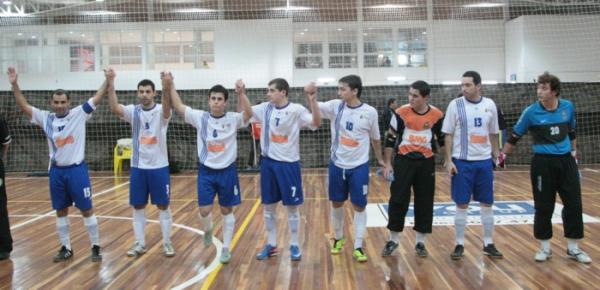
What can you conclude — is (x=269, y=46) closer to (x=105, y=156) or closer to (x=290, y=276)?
(x=105, y=156)

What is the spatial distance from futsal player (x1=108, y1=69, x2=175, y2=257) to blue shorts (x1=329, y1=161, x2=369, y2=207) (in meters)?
1.72

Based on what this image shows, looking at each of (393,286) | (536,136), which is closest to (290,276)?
(393,286)

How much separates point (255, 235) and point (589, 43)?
16274mm

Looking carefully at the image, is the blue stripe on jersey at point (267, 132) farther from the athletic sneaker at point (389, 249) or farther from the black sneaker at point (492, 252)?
the black sneaker at point (492, 252)

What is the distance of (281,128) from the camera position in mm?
4809

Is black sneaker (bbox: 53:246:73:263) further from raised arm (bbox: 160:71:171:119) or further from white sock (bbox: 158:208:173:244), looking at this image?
raised arm (bbox: 160:71:171:119)

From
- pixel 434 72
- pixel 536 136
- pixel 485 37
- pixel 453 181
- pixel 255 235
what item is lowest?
pixel 255 235

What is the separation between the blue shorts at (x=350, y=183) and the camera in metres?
4.80

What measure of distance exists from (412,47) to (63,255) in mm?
15898

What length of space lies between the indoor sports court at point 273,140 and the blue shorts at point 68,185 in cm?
17

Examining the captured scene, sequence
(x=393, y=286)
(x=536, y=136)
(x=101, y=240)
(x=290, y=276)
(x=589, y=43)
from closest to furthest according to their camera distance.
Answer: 1. (x=393, y=286)
2. (x=290, y=276)
3. (x=536, y=136)
4. (x=101, y=240)
5. (x=589, y=43)

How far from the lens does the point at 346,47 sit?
1847cm

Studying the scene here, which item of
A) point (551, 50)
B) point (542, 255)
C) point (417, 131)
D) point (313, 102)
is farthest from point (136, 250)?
point (551, 50)

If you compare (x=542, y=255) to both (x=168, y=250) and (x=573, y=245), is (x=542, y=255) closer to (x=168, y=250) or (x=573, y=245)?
(x=573, y=245)
